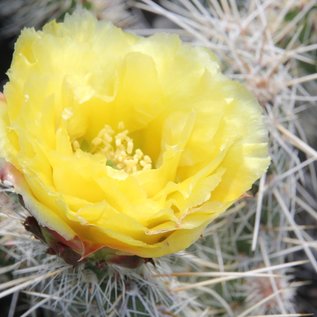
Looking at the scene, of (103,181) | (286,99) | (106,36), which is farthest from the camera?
(286,99)

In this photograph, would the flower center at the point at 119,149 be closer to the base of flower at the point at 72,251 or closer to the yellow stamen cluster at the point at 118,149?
the yellow stamen cluster at the point at 118,149

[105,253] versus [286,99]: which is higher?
[286,99]

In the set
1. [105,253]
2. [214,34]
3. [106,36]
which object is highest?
[214,34]

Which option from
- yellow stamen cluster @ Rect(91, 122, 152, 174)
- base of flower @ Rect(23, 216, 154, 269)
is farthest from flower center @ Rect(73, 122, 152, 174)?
base of flower @ Rect(23, 216, 154, 269)

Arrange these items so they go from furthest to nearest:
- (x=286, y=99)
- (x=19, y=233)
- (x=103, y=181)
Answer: (x=286, y=99) < (x=19, y=233) < (x=103, y=181)

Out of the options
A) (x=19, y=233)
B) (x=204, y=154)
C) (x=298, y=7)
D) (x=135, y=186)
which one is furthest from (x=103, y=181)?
(x=298, y=7)

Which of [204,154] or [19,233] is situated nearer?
[204,154]

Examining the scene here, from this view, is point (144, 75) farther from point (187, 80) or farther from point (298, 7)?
point (298, 7)

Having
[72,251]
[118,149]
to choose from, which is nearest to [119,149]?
[118,149]
